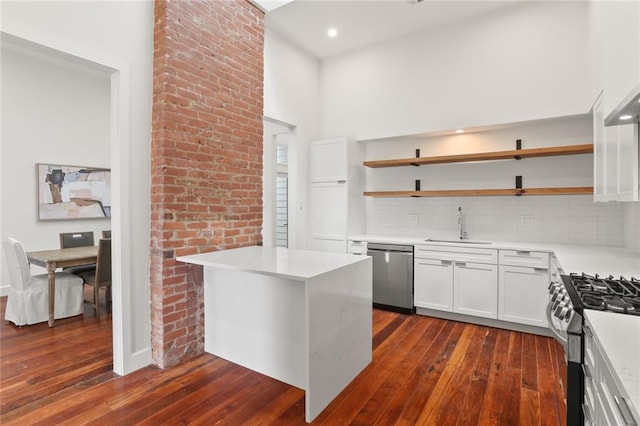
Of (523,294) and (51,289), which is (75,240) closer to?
(51,289)

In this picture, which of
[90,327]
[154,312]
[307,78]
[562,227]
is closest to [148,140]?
[154,312]

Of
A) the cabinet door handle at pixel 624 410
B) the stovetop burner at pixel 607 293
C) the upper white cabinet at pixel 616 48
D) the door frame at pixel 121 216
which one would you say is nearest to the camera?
the cabinet door handle at pixel 624 410

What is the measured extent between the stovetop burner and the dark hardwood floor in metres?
0.90

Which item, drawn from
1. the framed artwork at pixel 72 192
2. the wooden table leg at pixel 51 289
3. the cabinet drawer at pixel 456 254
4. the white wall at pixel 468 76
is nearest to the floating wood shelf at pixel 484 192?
the cabinet drawer at pixel 456 254

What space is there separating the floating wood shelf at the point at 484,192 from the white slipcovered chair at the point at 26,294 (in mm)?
3887

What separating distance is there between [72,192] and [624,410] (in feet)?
22.1

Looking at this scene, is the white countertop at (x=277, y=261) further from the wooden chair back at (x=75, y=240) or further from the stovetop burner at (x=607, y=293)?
the wooden chair back at (x=75, y=240)

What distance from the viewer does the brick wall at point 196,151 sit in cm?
274

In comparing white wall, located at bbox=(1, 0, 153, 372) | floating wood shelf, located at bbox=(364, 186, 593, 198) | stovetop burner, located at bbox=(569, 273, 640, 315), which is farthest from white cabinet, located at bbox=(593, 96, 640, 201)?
white wall, located at bbox=(1, 0, 153, 372)

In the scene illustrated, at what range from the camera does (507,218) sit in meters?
3.97

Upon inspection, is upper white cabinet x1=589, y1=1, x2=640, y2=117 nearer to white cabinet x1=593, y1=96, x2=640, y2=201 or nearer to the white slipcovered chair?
white cabinet x1=593, y1=96, x2=640, y2=201

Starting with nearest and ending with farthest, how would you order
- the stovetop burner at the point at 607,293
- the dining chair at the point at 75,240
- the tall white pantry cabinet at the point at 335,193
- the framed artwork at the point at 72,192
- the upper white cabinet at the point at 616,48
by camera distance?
the stovetop burner at the point at 607,293 → the upper white cabinet at the point at 616,48 → the tall white pantry cabinet at the point at 335,193 → the dining chair at the point at 75,240 → the framed artwork at the point at 72,192

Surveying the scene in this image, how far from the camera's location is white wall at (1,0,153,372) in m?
2.47

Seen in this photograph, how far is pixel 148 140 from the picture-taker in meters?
2.79
